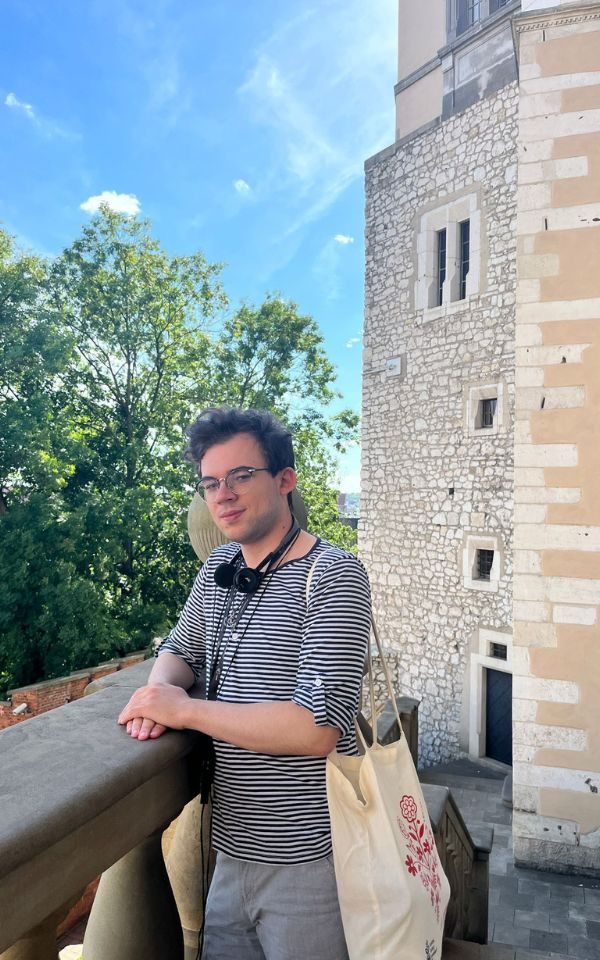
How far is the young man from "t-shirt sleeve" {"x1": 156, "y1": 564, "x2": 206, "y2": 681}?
0.09m

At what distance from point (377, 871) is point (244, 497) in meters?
0.71

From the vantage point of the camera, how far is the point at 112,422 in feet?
46.9

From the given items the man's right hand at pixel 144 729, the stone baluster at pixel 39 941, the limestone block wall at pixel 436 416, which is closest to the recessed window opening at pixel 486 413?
the limestone block wall at pixel 436 416

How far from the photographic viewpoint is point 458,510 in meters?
9.70

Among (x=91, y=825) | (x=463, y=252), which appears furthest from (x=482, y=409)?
(x=91, y=825)

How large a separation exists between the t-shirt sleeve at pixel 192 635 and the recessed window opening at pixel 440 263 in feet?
Answer: 31.8

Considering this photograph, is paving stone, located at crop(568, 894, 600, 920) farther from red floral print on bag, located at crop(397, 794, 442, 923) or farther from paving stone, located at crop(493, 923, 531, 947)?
red floral print on bag, located at crop(397, 794, 442, 923)

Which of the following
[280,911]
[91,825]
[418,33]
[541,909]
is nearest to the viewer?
[91,825]

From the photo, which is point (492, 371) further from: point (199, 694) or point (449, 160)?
point (199, 694)

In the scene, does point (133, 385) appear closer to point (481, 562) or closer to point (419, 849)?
point (481, 562)

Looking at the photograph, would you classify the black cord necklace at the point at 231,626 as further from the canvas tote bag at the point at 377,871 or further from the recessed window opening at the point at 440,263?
the recessed window opening at the point at 440,263

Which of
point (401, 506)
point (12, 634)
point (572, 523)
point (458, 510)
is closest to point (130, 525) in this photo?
point (12, 634)

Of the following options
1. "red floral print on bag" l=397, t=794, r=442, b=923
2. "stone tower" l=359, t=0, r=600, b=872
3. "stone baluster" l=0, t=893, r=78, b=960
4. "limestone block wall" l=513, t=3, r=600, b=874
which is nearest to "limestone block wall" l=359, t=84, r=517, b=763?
"stone tower" l=359, t=0, r=600, b=872

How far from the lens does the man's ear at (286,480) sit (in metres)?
1.36
